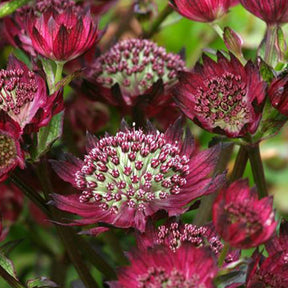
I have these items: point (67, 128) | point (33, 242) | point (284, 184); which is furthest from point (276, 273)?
point (284, 184)

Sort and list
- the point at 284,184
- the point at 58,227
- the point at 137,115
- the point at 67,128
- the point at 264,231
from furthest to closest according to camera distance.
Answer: the point at 284,184 → the point at 67,128 → the point at 137,115 → the point at 58,227 → the point at 264,231

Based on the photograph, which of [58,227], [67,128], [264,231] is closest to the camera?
[264,231]

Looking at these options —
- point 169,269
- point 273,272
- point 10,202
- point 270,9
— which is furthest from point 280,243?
point 10,202

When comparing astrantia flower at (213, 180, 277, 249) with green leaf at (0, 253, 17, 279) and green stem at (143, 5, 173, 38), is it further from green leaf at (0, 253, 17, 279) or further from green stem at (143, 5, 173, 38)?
green stem at (143, 5, 173, 38)

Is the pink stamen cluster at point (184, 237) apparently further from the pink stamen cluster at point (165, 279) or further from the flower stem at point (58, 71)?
the flower stem at point (58, 71)

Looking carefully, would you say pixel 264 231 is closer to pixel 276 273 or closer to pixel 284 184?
pixel 276 273

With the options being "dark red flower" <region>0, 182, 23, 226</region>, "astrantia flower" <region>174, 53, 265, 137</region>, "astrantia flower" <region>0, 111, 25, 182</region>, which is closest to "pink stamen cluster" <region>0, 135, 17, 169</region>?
"astrantia flower" <region>0, 111, 25, 182</region>
